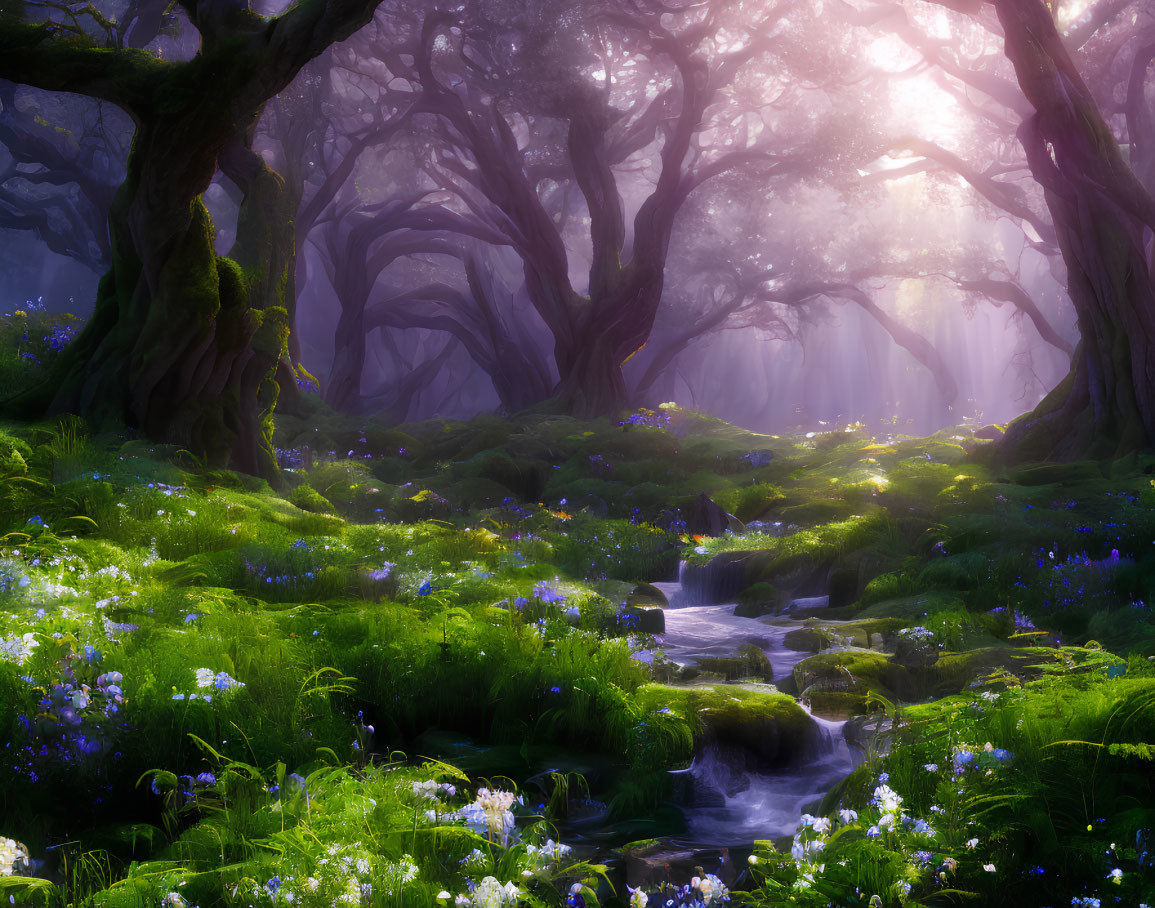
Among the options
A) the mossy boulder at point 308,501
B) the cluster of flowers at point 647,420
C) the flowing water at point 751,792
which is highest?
the cluster of flowers at point 647,420

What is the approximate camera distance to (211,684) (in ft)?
12.2

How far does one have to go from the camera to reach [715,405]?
171 ft

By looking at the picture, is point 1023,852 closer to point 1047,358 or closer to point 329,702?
point 329,702

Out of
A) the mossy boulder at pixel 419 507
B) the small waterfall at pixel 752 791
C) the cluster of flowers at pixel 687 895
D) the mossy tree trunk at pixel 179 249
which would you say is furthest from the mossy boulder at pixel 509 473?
the cluster of flowers at pixel 687 895

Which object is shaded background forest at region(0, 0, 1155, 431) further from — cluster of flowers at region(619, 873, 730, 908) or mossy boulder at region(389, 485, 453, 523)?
cluster of flowers at region(619, 873, 730, 908)

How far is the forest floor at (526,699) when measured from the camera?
279 centimetres

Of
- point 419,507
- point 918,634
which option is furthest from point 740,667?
point 419,507

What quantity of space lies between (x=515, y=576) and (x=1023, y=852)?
510cm

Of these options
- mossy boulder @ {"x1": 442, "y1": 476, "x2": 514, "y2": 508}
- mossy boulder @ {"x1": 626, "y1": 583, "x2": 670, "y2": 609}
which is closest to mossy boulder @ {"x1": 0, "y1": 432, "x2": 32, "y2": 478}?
mossy boulder @ {"x1": 626, "y1": 583, "x2": 670, "y2": 609}

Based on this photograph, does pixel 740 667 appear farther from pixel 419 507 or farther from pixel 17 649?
pixel 419 507

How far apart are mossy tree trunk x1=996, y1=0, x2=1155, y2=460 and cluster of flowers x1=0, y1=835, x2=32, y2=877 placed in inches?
514

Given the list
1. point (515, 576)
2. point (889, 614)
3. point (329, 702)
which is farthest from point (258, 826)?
point (889, 614)

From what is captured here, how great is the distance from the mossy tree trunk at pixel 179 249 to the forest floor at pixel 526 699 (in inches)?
31.7

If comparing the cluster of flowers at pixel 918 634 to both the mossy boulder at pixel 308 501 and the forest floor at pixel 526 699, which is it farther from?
the mossy boulder at pixel 308 501
